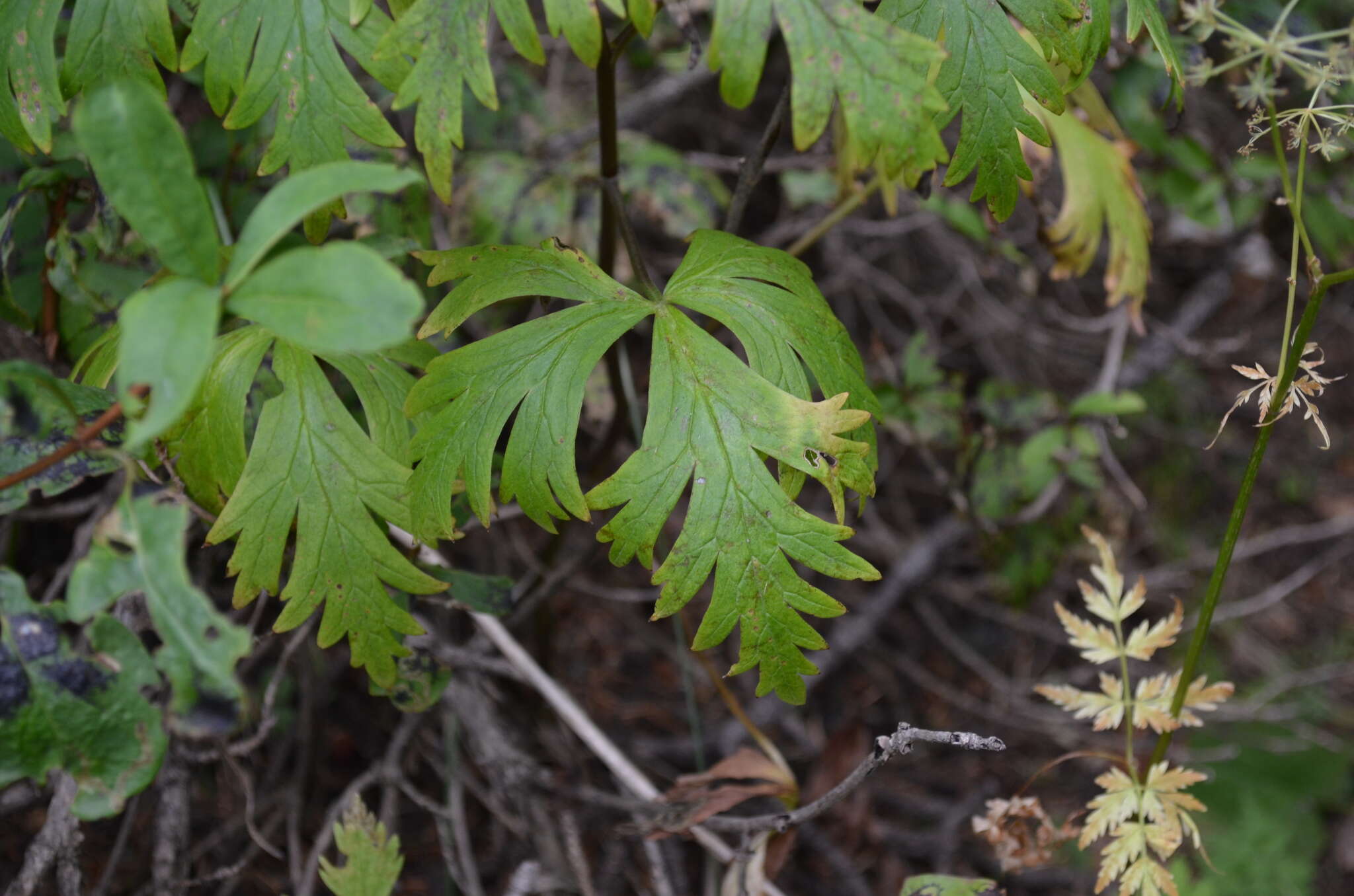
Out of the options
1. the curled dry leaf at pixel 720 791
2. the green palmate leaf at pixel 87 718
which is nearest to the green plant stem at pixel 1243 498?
the curled dry leaf at pixel 720 791

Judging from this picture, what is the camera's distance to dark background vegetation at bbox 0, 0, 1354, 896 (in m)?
2.01

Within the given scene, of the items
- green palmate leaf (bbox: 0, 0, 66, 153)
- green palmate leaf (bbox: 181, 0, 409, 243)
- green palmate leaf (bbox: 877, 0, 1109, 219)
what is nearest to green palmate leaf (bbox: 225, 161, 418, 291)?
green palmate leaf (bbox: 181, 0, 409, 243)

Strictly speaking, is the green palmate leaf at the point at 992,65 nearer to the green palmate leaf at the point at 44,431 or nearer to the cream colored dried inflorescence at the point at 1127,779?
the cream colored dried inflorescence at the point at 1127,779

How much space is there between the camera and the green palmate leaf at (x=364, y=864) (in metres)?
1.41

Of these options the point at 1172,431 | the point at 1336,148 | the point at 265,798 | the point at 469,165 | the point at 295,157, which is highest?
the point at 295,157

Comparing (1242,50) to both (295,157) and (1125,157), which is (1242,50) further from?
(295,157)

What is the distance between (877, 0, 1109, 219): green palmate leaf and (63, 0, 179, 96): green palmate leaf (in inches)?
36.0

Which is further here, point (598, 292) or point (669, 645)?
point (669, 645)

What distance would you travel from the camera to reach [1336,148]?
1.13 metres

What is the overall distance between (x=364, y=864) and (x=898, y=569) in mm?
1727

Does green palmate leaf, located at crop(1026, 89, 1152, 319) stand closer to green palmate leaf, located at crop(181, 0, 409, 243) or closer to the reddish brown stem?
green palmate leaf, located at crop(181, 0, 409, 243)

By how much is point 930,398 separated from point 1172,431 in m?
1.44

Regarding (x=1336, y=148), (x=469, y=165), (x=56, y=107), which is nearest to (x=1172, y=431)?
(x=1336, y=148)

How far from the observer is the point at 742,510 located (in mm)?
1131
